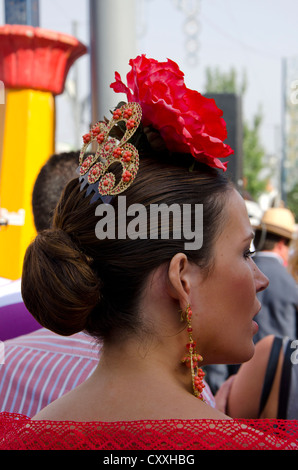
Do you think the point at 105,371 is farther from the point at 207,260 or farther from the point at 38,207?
the point at 38,207

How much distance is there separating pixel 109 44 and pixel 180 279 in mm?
2092

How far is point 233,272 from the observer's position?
1.27m

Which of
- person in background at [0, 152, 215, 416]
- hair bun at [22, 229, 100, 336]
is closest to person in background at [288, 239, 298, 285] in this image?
person in background at [0, 152, 215, 416]

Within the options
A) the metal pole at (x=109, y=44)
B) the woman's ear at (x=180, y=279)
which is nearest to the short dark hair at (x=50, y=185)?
the metal pole at (x=109, y=44)

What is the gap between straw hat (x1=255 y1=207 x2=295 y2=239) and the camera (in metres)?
4.15

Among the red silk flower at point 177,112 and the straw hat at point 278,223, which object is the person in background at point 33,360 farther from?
the straw hat at point 278,223

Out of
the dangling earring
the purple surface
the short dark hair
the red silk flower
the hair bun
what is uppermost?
the red silk flower

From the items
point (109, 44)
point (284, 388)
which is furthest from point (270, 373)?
point (109, 44)

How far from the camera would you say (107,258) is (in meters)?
1.24

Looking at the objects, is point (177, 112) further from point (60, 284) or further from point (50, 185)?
point (50, 185)

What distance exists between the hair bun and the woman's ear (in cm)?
16

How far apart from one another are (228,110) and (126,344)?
4.09 meters

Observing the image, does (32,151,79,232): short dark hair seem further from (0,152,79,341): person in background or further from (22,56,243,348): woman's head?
(22,56,243,348): woman's head
